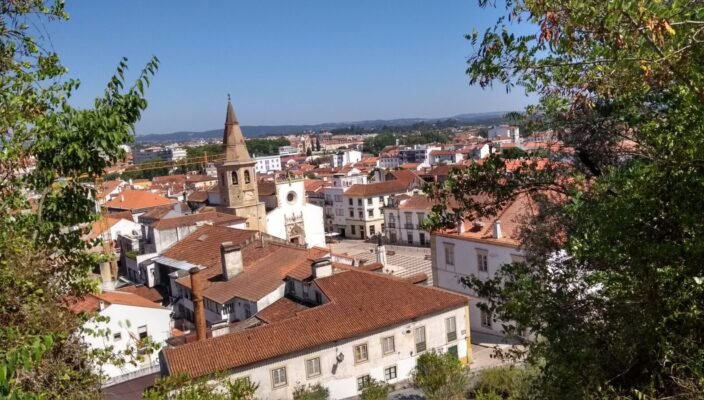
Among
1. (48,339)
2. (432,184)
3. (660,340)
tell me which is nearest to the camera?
(48,339)

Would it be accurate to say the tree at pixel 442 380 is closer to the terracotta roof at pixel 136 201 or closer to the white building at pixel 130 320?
the white building at pixel 130 320

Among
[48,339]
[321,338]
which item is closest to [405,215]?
[321,338]

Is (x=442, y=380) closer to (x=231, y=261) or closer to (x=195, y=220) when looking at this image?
(x=231, y=261)

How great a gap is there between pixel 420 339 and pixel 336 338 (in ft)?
11.6

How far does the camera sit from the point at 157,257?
3197 cm

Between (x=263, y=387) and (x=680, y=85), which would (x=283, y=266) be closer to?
(x=263, y=387)

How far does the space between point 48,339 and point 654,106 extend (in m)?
6.62

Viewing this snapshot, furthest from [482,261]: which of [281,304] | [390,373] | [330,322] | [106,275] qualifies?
[106,275]

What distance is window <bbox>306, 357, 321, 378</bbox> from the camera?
18.2m

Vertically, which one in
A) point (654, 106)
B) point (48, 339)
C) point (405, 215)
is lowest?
point (405, 215)

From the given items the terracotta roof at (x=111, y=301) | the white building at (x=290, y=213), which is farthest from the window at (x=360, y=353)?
the white building at (x=290, y=213)

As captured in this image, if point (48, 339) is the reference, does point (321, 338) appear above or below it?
below

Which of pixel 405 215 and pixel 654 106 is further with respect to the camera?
pixel 405 215

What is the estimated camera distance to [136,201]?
5806cm
